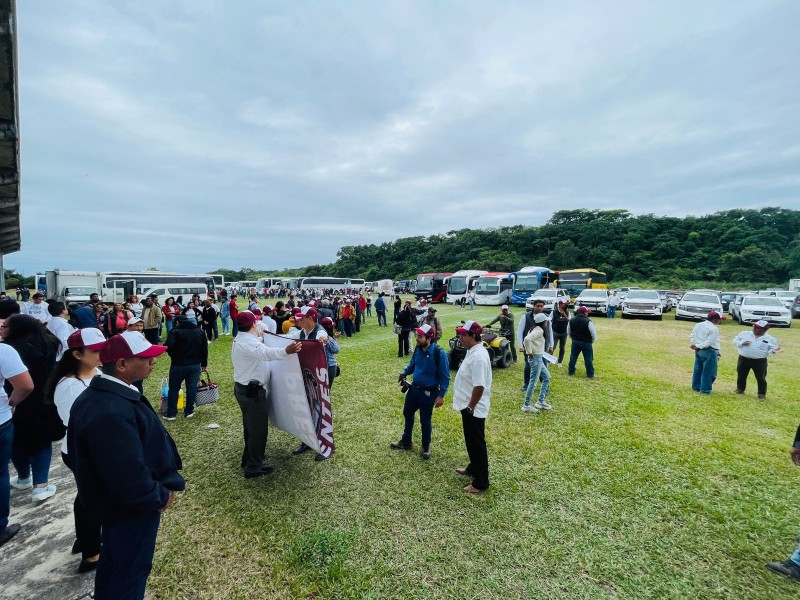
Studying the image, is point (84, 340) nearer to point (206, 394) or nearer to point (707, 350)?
point (206, 394)

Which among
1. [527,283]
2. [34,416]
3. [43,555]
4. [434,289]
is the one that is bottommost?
[43,555]

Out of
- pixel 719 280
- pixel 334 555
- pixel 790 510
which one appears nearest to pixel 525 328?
pixel 790 510

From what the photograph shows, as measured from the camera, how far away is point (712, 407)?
6.43 m

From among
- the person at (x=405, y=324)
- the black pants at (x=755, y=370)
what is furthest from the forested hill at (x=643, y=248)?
the person at (x=405, y=324)

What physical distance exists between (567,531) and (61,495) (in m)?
5.23

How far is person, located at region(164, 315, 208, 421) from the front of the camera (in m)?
5.38

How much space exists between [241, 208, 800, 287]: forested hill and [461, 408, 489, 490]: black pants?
2139 inches

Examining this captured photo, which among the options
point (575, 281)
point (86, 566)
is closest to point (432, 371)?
point (86, 566)

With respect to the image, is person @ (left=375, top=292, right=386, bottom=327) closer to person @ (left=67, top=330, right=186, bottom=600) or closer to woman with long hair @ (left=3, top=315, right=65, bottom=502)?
woman with long hair @ (left=3, top=315, right=65, bottom=502)

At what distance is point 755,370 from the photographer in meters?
6.95

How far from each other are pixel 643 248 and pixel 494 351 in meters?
59.0

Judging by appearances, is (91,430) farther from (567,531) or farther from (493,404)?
(493,404)

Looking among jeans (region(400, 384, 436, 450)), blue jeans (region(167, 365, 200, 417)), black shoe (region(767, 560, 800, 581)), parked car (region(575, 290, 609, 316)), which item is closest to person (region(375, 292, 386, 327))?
blue jeans (region(167, 365, 200, 417))

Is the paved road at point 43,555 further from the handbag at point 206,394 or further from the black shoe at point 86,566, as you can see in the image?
the handbag at point 206,394
